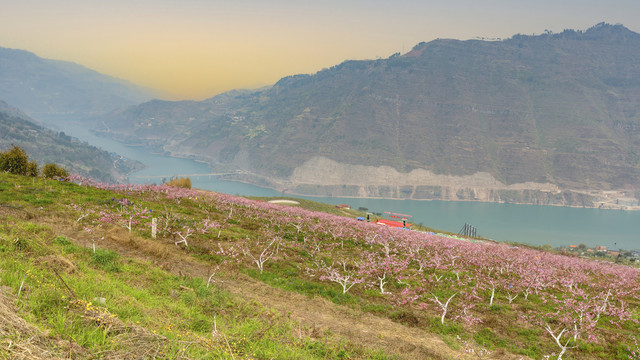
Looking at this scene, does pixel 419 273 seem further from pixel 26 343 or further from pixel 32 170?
pixel 32 170

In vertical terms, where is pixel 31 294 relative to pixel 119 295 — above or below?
above

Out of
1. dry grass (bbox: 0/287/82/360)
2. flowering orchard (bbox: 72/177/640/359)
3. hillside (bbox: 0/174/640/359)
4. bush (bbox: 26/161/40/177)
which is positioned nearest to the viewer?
dry grass (bbox: 0/287/82/360)

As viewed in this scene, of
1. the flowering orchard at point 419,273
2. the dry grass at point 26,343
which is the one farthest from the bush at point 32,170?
the dry grass at point 26,343

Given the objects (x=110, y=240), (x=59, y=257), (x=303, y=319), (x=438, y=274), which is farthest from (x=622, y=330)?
(x=110, y=240)

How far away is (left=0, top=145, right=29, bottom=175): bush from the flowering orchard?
5469mm

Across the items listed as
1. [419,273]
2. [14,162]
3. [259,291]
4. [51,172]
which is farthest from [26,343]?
[51,172]

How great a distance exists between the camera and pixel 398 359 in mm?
11375

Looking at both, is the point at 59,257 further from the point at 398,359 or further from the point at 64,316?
the point at 398,359

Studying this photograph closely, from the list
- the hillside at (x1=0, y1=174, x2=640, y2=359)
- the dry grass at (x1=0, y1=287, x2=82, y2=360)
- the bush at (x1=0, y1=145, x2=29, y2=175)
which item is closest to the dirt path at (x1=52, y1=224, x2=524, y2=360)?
the hillside at (x1=0, y1=174, x2=640, y2=359)

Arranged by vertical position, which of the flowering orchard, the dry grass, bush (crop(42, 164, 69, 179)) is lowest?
the flowering orchard

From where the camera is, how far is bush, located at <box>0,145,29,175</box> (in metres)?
32.0

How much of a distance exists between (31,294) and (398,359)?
1120 cm

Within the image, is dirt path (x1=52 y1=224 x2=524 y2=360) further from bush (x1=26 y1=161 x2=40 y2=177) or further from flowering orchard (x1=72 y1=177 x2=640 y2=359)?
bush (x1=26 y1=161 x2=40 y2=177)

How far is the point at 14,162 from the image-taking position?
3244 centimetres
